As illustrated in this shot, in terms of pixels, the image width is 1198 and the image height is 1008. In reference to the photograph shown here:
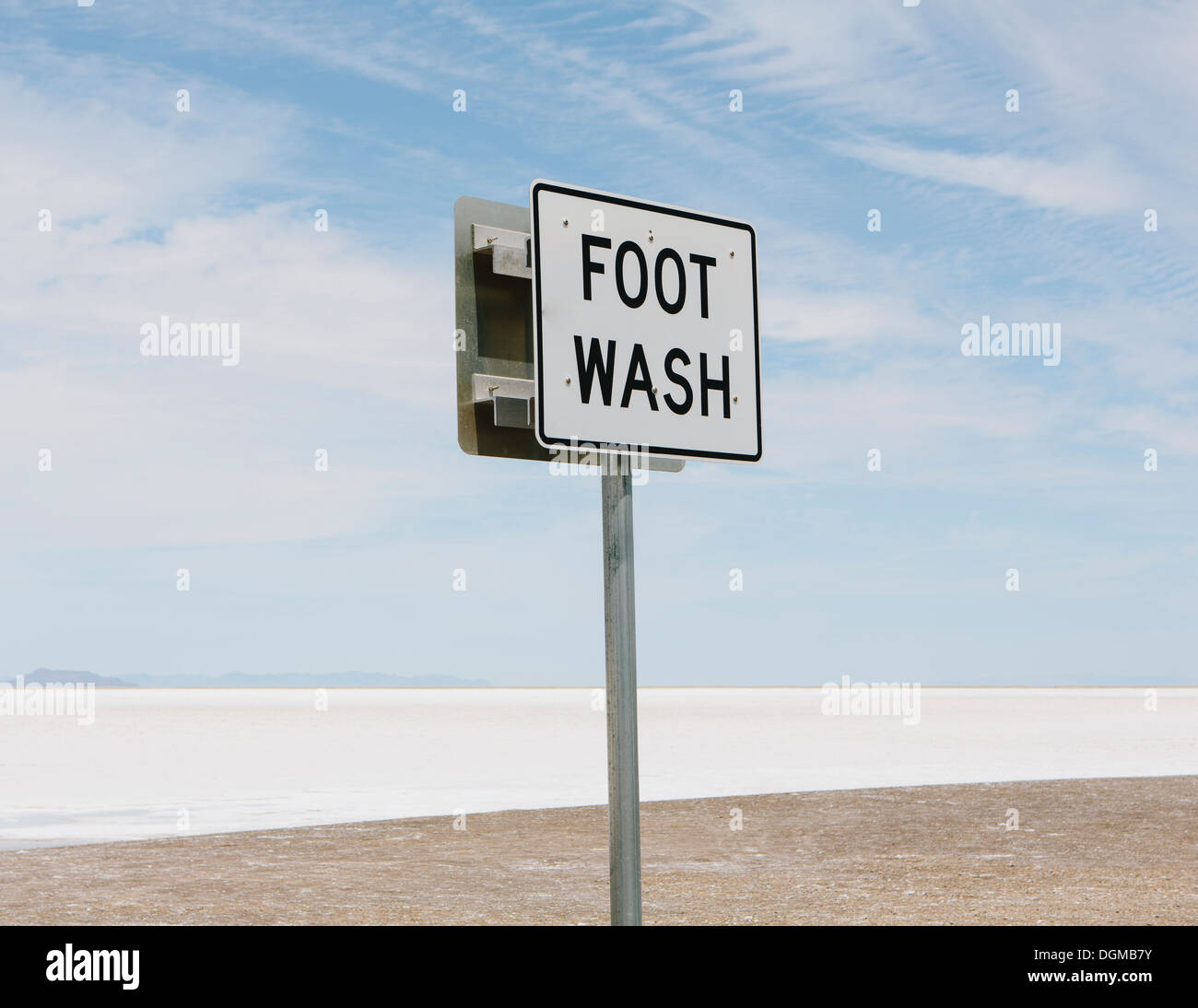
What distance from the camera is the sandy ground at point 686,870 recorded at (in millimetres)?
10906

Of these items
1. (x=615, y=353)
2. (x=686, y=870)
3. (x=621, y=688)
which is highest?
(x=615, y=353)

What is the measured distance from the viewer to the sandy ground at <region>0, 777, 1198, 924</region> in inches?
429

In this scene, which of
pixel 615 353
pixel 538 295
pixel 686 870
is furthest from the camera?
pixel 686 870

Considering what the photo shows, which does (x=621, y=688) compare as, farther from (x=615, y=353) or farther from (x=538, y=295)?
(x=538, y=295)

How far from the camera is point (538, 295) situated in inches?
163

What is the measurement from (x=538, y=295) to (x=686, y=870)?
1035cm

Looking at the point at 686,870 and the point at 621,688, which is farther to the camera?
the point at 686,870

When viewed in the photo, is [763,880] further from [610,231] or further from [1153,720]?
[1153,720]

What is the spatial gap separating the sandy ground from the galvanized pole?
6602 millimetres

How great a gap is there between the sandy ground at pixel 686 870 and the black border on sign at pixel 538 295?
6.78 m

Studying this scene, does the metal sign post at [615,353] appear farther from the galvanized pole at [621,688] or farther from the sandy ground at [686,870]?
→ the sandy ground at [686,870]

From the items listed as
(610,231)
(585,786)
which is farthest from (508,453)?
(585,786)

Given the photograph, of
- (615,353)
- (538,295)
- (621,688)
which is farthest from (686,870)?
(538,295)
